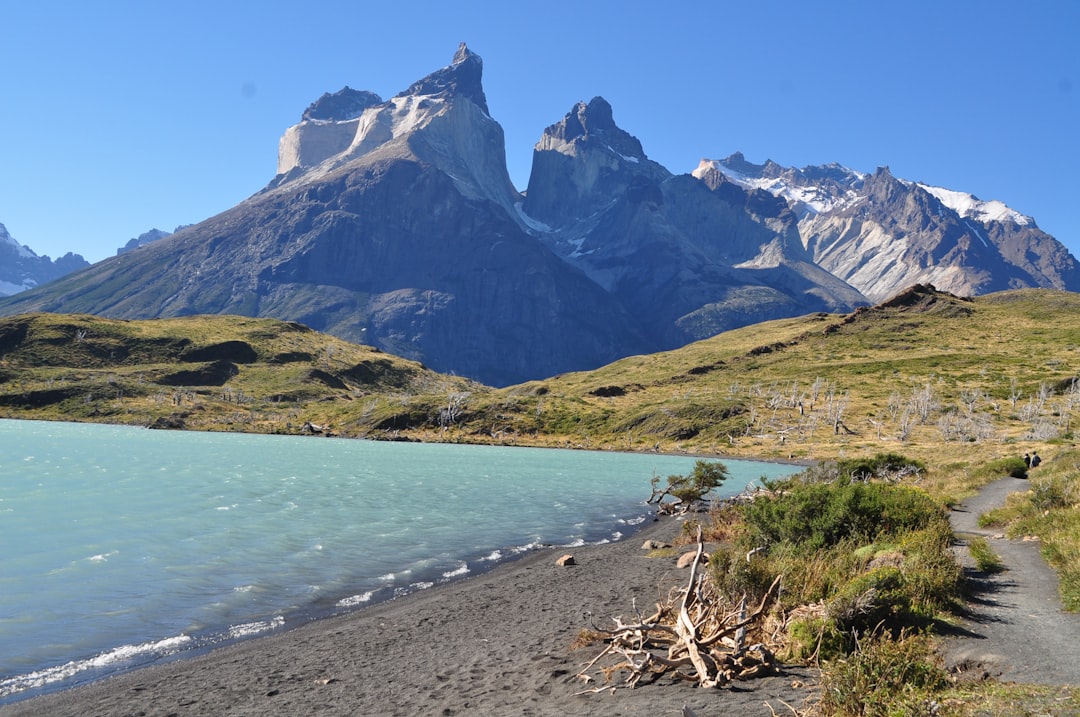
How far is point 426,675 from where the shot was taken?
13750 millimetres

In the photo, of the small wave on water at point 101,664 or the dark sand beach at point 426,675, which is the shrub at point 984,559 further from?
the small wave on water at point 101,664

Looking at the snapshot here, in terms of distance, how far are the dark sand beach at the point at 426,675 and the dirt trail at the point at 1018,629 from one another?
2.72 m

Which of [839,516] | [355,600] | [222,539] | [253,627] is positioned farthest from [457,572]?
[839,516]

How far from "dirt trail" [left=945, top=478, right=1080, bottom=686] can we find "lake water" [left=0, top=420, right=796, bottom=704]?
55.7 feet

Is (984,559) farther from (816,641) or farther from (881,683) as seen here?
(881,683)

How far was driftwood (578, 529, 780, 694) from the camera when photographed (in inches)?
397

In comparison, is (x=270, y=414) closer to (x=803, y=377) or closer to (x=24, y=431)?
(x=24, y=431)

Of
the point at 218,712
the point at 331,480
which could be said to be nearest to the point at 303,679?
the point at 218,712

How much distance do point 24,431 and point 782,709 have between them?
5044 inches

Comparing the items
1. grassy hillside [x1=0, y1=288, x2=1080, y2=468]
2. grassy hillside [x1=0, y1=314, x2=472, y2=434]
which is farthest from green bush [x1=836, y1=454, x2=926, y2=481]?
grassy hillside [x1=0, y1=314, x2=472, y2=434]

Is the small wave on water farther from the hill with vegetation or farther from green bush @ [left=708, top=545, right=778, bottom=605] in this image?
the hill with vegetation

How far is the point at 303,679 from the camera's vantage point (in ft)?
45.0

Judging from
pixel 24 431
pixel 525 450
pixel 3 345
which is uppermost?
pixel 3 345

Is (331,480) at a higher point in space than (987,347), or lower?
Result: lower
